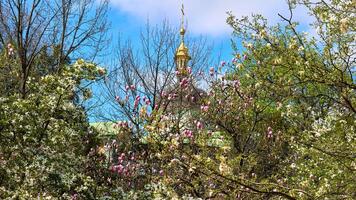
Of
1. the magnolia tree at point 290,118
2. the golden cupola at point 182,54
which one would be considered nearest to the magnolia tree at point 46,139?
the magnolia tree at point 290,118

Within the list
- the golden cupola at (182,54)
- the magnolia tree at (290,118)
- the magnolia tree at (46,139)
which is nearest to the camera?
the magnolia tree at (290,118)

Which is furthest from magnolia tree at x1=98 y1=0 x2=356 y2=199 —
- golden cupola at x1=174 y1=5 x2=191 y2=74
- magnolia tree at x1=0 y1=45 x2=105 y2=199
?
golden cupola at x1=174 y1=5 x2=191 y2=74

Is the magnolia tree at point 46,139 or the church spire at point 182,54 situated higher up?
the church spire at point 182,54

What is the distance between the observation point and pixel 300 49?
718 cm

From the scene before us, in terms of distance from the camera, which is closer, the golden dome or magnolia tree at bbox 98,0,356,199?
magnolia tree at bbox 98,0,356,199

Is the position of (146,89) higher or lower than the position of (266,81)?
higher

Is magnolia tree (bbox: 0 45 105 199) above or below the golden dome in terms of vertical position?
below

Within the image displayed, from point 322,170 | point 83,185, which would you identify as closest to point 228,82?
point 322,170

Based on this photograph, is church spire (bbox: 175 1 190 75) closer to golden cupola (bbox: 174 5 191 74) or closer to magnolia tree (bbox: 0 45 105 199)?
golden cupola (bbox: 174 5 191 74)

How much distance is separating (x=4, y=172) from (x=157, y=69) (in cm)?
1589

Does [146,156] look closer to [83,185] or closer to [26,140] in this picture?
[83,185]

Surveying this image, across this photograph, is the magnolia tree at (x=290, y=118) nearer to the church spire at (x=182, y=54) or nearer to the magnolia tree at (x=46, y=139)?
the magnolia tree at (x=46, y=139)

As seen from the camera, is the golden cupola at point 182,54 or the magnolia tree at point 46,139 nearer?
the magnolia tree at point 46,139

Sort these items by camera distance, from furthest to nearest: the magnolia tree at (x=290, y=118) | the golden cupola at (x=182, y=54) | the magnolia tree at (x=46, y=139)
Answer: the golden cupola at (x=182, y=54)
the magnolia tree at (x=46, y=139)
the magnolia tree at (x=290, y=118)
